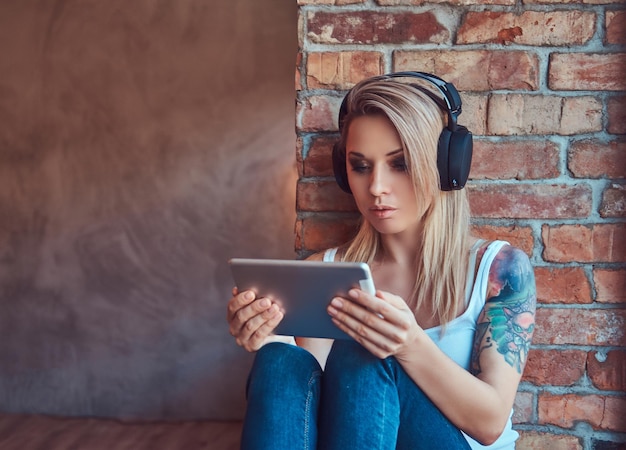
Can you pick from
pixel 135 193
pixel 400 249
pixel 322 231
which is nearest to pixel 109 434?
pixel 135 193

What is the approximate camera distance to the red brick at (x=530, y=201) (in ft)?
4.53

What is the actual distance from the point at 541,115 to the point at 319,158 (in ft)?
1.66

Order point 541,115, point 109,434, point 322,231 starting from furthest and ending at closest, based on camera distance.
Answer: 1. point 109,434
2. point 322,231
3. point 541,115

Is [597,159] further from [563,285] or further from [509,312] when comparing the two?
[509,312]

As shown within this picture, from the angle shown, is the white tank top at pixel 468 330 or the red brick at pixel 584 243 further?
the red brick at pixel 584 243

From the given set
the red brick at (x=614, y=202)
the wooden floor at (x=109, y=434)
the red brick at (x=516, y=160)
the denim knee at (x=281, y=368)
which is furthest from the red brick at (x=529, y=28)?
the wooden floor at (x=109, y=434)

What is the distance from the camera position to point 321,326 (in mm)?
1138

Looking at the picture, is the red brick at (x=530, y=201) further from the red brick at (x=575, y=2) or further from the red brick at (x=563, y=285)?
the red brick at (x=575, y=2)

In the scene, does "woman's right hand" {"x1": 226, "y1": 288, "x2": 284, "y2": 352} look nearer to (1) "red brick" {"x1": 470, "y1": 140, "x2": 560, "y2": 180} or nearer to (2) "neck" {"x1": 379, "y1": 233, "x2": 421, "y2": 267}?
(2) "neck" {"x1": 379, "y1": 233, "x2": 421, "y2": 267}

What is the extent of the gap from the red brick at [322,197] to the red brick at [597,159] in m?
0.51

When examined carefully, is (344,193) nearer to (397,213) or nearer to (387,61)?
(397,213)

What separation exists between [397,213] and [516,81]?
1.35 ft

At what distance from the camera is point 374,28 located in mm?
1397

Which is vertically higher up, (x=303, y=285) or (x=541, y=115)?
(x=541, y=115)
